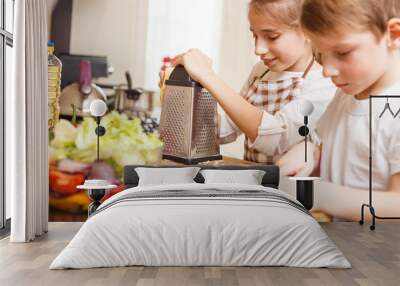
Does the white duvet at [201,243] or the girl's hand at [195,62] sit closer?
the white duvet at [201,243]

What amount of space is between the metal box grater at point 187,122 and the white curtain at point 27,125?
48.1 inches

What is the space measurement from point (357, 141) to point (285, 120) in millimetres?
691

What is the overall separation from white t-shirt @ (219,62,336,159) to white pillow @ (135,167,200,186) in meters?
0.52

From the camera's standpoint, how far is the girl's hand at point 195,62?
19.9ft

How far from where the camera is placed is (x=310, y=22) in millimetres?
5773

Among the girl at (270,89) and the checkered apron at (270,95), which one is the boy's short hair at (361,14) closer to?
the girl at (270,89)

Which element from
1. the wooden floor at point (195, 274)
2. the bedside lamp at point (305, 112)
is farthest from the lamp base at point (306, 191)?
the wooden floor at point (195, 274)

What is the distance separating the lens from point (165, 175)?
18.8 feet

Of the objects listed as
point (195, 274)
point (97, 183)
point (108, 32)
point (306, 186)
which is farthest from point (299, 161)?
point (195, 274)

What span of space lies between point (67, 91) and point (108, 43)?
0.61 meters

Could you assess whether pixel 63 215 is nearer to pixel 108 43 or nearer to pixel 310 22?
pixel 108 43

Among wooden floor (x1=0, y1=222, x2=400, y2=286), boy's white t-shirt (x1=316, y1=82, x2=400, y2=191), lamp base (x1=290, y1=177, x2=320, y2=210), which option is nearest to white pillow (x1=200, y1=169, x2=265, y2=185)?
lamp base (x1=290, y1=177, x2=320, y2=210)

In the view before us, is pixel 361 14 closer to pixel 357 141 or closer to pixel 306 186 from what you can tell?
pixel 357 141

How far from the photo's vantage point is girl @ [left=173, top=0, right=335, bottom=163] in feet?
19.4
